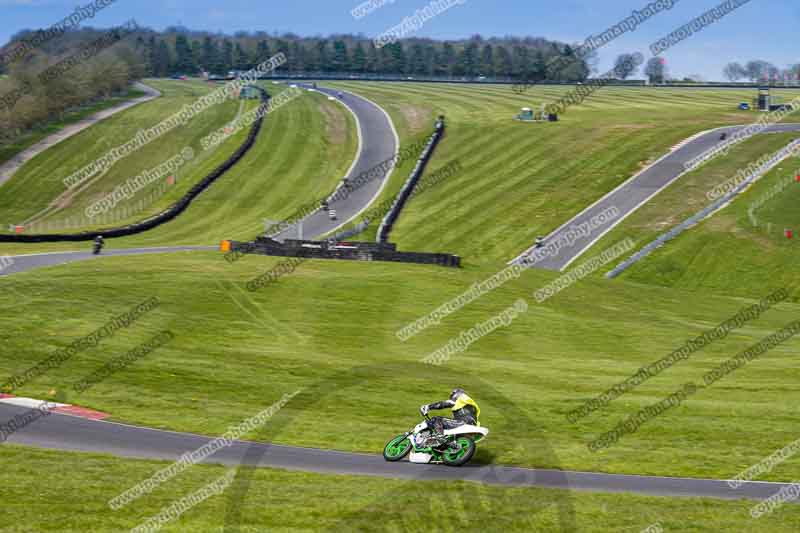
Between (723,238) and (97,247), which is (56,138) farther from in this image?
(723,238)

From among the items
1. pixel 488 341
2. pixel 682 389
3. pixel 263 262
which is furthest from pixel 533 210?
pixel 682 389

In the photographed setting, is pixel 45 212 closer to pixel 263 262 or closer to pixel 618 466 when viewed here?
pixel 263 262

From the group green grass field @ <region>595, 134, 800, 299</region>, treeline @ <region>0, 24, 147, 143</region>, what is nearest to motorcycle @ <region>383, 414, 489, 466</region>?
green grass field @ <region>595, 134, 800, 299</region>

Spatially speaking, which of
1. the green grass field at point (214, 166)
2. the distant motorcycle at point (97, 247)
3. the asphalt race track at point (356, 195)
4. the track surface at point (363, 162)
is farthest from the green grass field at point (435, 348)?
the track surface at point (363, 162)

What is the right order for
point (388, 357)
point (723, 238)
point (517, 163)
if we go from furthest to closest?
point (517, 163) < point (723, 238) < point (388, 357)

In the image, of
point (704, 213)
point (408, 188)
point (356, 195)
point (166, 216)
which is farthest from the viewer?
point (356, 195)

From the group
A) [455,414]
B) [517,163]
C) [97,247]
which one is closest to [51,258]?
[97,247]

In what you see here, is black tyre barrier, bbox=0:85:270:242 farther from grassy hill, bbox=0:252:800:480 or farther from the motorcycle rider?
the motorcycle rider
